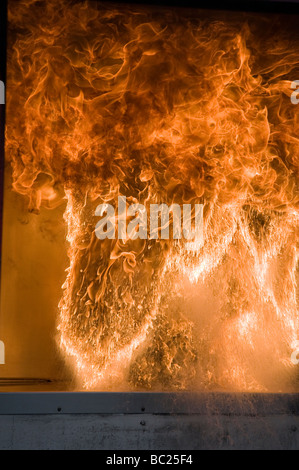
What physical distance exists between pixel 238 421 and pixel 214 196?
1.76 metres

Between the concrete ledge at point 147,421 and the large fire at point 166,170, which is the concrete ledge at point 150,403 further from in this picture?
the large fire at point 166,170

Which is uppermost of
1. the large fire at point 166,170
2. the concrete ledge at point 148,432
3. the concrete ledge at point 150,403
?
the large fire at point 166,170

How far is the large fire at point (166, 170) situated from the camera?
4359mm

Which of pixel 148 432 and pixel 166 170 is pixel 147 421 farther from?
pixel 166 170

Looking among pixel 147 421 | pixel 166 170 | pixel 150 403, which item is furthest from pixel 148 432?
pixel 166 170

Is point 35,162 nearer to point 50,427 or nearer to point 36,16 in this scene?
point 36,16

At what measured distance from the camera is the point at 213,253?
4504 millimetres

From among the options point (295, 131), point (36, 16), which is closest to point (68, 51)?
point (36, 16)

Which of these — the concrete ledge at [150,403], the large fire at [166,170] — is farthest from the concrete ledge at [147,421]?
the large fire at [166,170]

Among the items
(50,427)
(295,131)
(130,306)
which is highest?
(295,131)

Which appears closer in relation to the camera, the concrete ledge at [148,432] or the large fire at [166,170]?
the concrete ledge at [148,432]

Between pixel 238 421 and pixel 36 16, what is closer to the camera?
pixel 238 421

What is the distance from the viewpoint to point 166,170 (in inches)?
179

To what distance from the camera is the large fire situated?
14.3 ft
